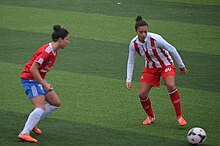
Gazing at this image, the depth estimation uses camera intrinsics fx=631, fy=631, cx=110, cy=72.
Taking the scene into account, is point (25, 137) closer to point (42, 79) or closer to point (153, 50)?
point (42, 79)

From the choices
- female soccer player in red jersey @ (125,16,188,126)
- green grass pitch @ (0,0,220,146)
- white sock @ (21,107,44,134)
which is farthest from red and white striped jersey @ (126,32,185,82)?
white sock @ (21,107,44,134)

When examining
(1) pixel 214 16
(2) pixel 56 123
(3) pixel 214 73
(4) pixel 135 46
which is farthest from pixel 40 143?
(1) pixel 214 16

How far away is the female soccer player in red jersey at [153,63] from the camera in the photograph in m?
10.2

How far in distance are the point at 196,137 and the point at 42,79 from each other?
239 cm

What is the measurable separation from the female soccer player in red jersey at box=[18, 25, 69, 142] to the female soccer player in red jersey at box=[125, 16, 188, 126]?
1.42 meters

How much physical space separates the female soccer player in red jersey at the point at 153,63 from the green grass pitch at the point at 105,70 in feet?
1.34

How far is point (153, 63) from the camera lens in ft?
34.4

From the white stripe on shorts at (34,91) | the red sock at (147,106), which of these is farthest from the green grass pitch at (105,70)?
the white stripe on shorts at (34,91)

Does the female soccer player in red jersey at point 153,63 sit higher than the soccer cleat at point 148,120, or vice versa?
the female soccer player in red jersey at point 153,63

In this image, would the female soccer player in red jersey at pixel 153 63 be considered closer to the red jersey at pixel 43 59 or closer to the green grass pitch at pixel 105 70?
the green grass pitch at pixel 105 70

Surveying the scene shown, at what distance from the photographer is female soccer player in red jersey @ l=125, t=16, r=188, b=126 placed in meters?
10.2

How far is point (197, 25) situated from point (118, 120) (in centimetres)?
931

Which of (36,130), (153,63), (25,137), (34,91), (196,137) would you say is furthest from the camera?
(153,63)

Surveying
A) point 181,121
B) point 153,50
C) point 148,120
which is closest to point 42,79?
point 153,50
